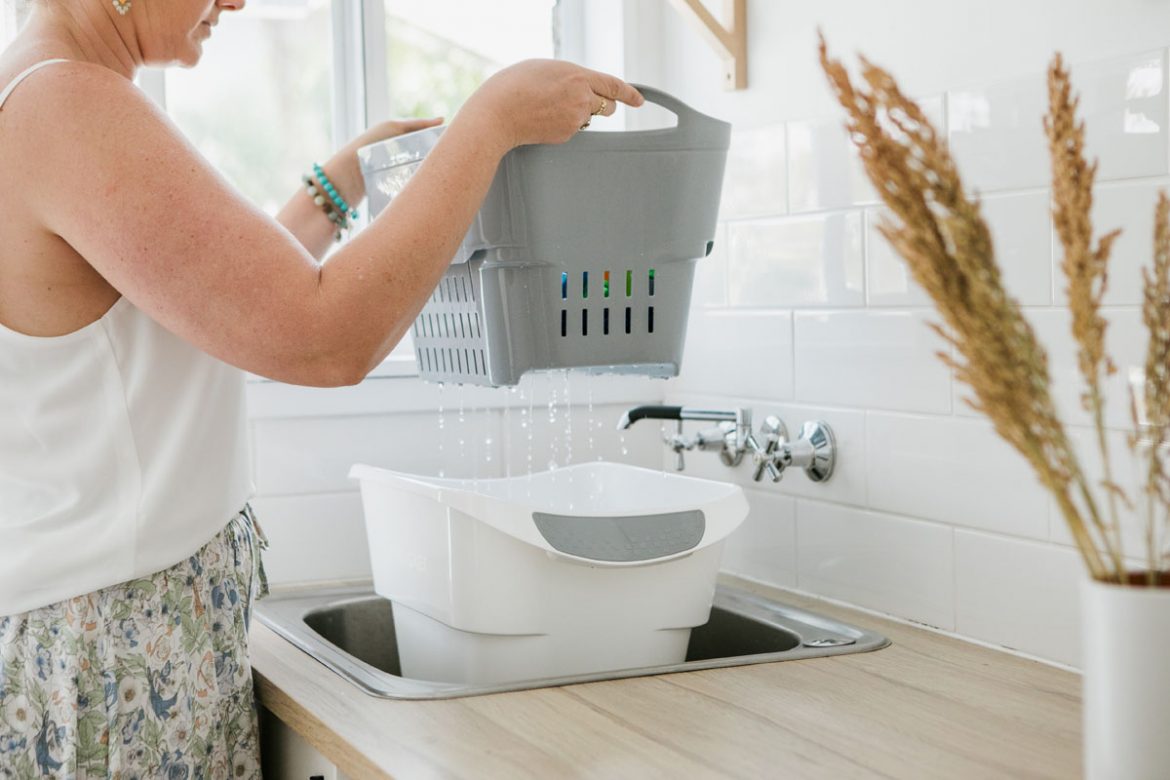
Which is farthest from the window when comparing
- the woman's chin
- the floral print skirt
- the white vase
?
the white vase

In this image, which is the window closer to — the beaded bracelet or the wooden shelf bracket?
the beaded bracelet

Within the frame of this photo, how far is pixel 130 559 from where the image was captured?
1.14 metres

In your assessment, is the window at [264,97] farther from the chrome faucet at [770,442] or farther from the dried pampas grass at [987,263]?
the dried pampas grass at [987,263]

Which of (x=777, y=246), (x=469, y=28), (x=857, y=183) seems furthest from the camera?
(x=469, y=28)

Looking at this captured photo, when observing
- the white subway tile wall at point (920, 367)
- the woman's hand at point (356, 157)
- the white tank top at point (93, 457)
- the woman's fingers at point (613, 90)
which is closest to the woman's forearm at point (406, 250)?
the woman's fingers at point (613, 90)

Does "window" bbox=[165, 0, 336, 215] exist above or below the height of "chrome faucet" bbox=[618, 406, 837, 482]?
above

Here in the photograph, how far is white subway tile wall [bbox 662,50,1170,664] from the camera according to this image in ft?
3.83

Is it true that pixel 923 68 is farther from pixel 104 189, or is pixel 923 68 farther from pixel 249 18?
pixel 249 18

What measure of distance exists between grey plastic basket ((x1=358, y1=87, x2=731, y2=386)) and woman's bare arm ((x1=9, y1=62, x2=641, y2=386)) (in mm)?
130

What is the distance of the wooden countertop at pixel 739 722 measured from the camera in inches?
39.5

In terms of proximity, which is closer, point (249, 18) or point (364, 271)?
point (364, 271)

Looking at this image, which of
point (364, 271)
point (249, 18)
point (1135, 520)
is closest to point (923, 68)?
point (1135, 520)

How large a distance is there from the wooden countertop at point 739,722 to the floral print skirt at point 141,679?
67 millimetres

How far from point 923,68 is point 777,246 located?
0.34m
